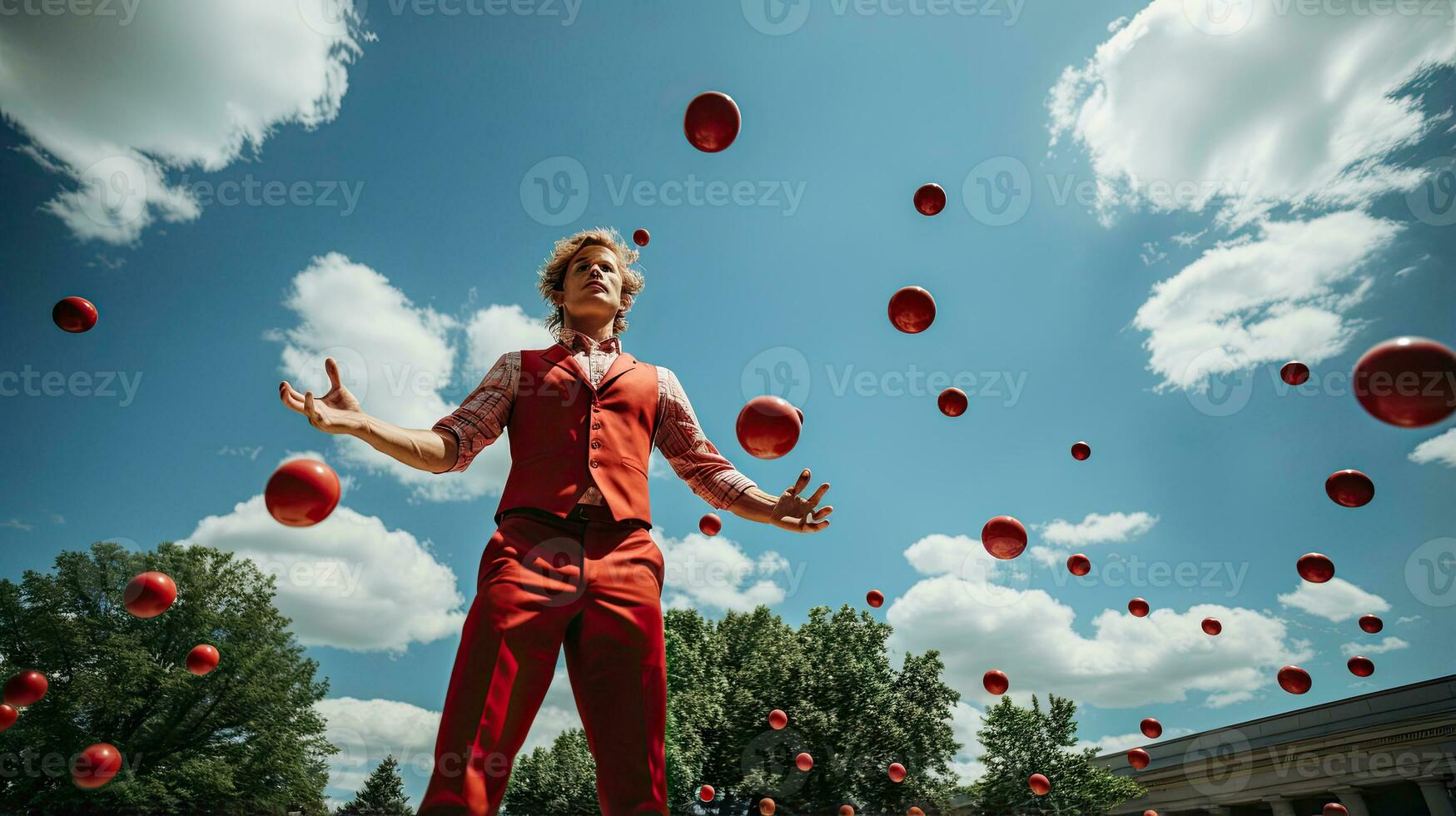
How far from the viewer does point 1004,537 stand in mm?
6203

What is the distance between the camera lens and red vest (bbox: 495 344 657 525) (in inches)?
121

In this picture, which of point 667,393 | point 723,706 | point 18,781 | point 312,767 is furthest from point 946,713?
point 18,781

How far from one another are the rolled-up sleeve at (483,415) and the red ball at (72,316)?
5250 mm

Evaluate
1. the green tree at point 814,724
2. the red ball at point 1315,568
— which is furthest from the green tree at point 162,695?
the red ball at point 1315,568

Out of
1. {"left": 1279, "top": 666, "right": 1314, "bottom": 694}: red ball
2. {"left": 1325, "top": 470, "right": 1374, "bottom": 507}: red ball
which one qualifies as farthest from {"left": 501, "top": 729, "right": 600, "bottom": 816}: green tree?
{"left": 1325, "top": 470, "right": 1374, "bottom": 507}: red ball

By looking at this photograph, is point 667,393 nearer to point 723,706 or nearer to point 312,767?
point 723,706

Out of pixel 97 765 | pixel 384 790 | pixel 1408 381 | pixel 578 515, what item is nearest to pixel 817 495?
pixel 578 515

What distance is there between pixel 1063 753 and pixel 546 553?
1317 inches

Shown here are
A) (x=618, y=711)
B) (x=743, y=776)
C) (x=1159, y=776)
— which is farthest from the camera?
(x=1159, y=776)

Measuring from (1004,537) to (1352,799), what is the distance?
134 ft

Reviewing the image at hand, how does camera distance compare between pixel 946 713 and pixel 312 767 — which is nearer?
pixel 946 713

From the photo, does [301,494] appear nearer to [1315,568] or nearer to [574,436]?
[574,436]

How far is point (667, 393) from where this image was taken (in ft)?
12.5

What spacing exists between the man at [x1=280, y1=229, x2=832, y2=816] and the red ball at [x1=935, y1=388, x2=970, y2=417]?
452cm
